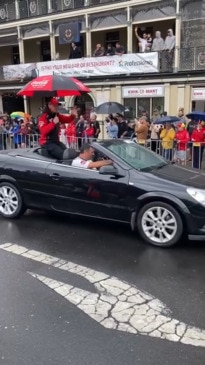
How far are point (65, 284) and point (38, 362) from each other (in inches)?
48.5

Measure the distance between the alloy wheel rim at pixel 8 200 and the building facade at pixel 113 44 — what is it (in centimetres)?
1342

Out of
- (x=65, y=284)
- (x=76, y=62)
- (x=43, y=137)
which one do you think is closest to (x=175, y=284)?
(x=65, y=284)

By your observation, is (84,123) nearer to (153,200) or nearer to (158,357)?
(153,200)

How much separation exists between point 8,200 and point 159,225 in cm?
265

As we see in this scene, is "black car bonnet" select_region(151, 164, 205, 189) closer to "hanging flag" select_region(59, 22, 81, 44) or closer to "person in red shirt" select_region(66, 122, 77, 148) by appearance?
"person in red shirt" select_region(66, 122, 77, 148)

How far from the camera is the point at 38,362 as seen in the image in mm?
2686

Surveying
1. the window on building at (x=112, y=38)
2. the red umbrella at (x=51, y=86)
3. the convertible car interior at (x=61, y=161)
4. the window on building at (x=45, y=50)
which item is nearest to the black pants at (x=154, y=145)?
the red umbrella at (x=51, y=86)

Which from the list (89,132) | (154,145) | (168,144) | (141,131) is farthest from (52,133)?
(89,132)

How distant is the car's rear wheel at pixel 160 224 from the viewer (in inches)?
189

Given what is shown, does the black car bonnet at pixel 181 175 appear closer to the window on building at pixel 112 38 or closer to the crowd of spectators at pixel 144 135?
the crowd of spectators at pixel 144 135

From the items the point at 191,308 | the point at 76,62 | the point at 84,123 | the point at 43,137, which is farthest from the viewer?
the point at 76,62

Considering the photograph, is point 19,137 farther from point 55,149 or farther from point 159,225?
point 159,225

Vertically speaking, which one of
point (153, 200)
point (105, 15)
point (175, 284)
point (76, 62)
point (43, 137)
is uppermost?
point (105, 15)

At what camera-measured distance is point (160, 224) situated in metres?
4.91
